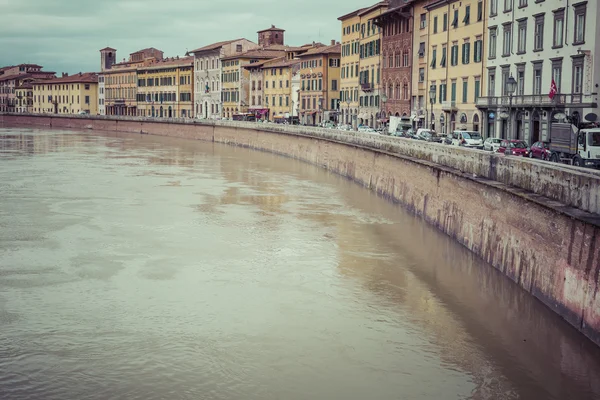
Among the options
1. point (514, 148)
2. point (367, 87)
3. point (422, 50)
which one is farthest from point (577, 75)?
point (367, 87)

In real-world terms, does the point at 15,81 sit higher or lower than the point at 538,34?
higher

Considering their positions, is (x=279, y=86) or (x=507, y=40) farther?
(x=279, y=86)

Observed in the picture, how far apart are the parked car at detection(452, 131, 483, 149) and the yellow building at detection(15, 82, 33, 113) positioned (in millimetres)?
149646

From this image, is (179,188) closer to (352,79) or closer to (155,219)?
(155,219)

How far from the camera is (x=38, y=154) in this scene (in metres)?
64.9

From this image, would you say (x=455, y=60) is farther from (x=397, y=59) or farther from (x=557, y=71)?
(x=557, y=71)

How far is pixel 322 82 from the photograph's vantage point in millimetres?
90250

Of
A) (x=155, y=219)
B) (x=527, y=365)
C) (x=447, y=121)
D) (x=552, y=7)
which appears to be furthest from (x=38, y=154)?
(x=527, y=365)

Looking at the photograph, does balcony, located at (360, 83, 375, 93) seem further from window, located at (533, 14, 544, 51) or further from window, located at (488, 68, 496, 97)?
window, located at (533, 14, 544, 51)

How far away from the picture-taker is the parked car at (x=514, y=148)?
3509 cm

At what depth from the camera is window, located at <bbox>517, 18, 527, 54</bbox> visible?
44906 mm

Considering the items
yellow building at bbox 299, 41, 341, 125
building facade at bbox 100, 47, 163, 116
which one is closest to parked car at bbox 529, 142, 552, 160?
yellow building at bbox 299, 41, 341, 125

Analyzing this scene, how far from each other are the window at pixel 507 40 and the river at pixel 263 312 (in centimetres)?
1887

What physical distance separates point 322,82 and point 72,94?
86295 mm
